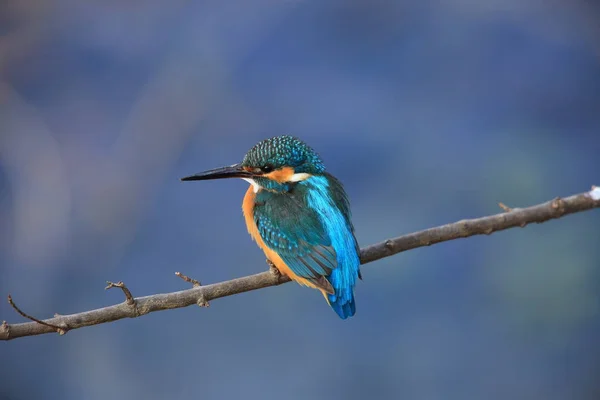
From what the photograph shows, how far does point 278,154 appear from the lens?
6.09 ft

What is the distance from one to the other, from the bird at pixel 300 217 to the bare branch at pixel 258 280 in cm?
6

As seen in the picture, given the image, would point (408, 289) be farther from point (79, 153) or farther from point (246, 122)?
point (79, 153)

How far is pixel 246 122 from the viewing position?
10.4ft

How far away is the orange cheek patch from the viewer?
1879 mm

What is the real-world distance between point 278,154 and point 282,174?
0.06 m

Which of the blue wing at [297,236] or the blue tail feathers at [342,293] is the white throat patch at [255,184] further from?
the blue tail feathers at [342,293]

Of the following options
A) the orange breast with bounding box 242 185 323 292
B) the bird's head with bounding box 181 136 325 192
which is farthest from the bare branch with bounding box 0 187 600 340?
the bird's head with bounding box 181 136 325 192

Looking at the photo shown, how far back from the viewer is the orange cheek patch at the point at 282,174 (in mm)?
1879

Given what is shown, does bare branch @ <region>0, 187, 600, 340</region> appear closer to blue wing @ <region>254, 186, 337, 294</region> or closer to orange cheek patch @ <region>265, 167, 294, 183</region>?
blue wing @ <region>254, 186, 337, 294</region>

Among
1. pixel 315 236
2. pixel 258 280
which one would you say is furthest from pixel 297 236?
pixel 258 280

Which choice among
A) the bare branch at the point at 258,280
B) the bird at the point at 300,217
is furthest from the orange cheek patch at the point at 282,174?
the bare branch at the point at 258,280

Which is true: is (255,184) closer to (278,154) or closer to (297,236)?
(278,154)

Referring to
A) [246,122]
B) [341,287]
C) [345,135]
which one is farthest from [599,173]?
[341,287]

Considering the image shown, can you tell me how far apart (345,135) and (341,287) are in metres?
1.52
